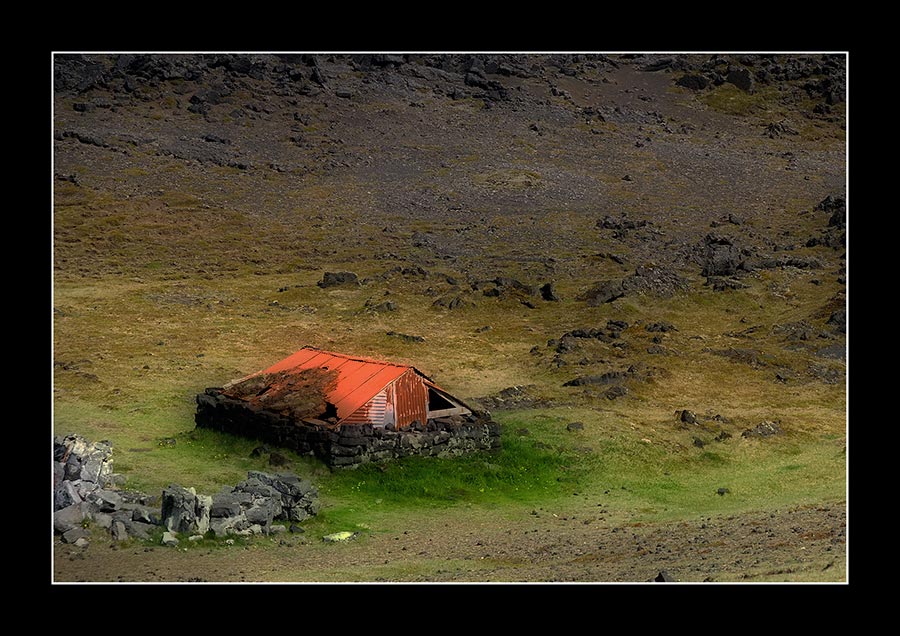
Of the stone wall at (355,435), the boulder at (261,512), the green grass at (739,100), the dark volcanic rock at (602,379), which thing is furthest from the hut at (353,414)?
the green grass at (739,100)

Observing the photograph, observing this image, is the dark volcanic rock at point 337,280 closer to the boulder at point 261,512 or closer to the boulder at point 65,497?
the boulder at point 261,512

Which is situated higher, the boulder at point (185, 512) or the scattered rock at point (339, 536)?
the boulder at point (185, 512)

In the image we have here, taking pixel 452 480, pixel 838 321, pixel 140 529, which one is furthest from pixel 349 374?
pixel 838 321

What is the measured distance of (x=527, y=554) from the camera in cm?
2002

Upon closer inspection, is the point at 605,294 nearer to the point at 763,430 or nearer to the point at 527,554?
the point at 763,430

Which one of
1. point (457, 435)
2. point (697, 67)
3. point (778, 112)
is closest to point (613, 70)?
point (697, 67)

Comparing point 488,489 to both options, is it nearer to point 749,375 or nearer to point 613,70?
point 749,375

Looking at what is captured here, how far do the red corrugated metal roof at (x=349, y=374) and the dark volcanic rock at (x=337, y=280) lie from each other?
76.3 ft

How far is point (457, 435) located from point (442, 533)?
4250 mm

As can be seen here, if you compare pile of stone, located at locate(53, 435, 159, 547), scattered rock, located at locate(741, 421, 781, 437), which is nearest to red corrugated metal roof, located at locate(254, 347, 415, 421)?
pile of stone, located at locate(53, 435, 159, 547)

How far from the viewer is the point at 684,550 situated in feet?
64.5

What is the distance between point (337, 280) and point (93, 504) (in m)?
32.7

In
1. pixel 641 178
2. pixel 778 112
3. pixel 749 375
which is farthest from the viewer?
pixel 778 112

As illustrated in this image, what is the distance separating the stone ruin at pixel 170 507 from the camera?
19156 mm
